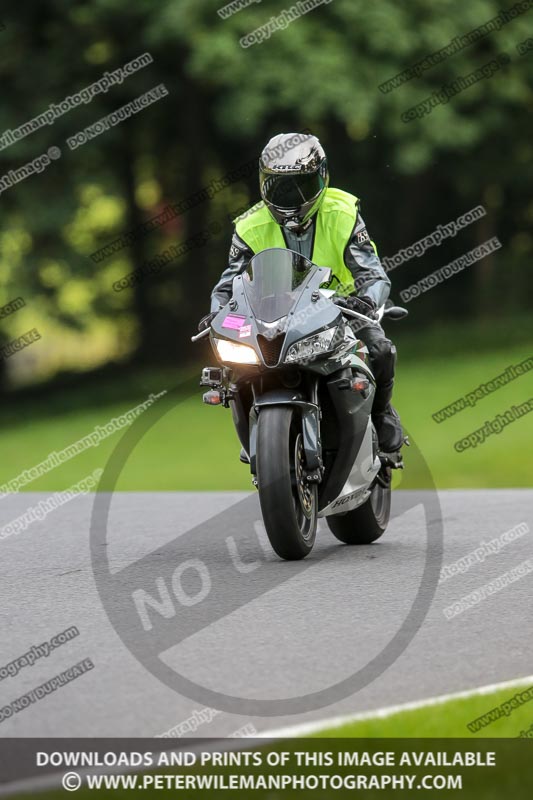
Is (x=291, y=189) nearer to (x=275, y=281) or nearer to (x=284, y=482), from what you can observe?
(x=275, y=281)

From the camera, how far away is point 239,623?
621 cm

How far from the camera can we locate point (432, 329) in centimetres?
2719

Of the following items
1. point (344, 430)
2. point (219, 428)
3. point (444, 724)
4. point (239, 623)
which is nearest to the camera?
point (444, 724)

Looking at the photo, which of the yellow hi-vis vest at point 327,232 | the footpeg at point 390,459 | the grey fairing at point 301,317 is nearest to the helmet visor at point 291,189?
the yellow hi-vis vest at point 327,232

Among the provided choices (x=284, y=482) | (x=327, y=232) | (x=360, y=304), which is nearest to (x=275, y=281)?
(x=360, y=304)

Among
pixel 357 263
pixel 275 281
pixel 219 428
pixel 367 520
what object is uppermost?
pixel 275 281

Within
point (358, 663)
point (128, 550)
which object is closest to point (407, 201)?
point (128, 550)

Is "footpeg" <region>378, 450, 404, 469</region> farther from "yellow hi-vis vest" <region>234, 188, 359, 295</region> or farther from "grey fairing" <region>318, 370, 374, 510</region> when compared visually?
"yellow hi-vis vest" <region>234, 188, 359, 295</region>

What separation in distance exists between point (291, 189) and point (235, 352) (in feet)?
3.03

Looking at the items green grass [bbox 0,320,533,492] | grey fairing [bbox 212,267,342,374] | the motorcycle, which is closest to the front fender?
the motorcycle

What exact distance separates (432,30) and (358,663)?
17.2 metres

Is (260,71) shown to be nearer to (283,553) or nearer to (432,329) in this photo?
(432,329)

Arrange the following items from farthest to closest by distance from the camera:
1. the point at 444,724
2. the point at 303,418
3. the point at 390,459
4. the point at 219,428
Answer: the point at 219,428
the point at 390,459
the point at 303,418
the point at 444,724

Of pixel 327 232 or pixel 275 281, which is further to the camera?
pixel 327 232
